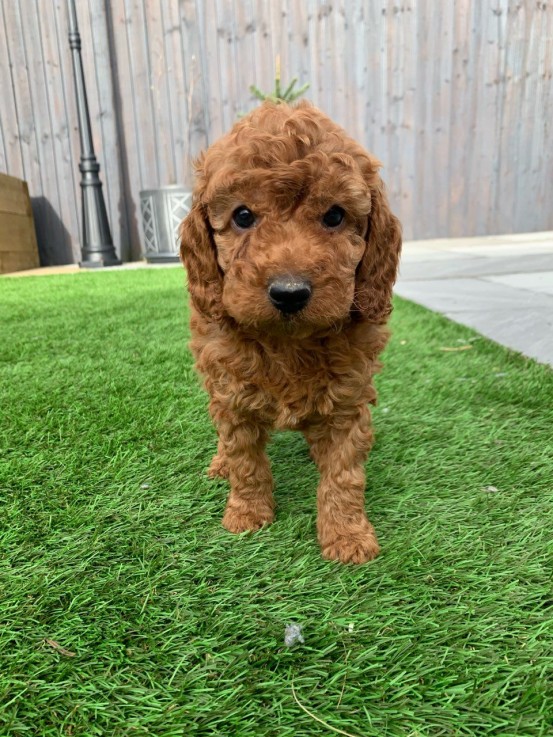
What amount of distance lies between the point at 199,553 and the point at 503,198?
28.6ft

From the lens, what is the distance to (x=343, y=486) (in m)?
1.72

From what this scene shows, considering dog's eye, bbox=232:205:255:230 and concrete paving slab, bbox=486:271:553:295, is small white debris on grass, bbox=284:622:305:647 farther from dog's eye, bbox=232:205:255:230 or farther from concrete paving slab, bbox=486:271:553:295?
concrete paving slab, bbox=486:271:553:295

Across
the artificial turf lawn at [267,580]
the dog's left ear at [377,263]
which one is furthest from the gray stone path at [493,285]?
the dog's left ear at [377,263]

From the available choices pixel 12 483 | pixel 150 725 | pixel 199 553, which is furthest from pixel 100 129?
pixel 150 725

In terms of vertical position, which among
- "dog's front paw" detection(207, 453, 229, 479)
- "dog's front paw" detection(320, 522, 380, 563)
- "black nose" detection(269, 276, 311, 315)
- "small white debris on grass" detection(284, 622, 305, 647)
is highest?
"black nose" detection(269, 276, 311, 315)

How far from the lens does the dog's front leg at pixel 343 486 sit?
5.44 ft

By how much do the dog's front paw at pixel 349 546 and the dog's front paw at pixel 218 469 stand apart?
0.51 meters

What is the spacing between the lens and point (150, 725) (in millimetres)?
1106

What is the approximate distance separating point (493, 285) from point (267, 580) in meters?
4.39

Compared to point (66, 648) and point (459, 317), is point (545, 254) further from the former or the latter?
point (66, 648)

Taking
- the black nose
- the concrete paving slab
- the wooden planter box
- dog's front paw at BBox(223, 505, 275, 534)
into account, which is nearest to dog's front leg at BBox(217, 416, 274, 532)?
dog's front paw at BBox(223, 505, 275, 534)

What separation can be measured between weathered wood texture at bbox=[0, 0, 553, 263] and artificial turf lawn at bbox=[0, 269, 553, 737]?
6201 millimetres

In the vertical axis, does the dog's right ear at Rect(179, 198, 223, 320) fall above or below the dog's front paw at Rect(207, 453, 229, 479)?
above

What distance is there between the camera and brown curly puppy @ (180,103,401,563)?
141cm
